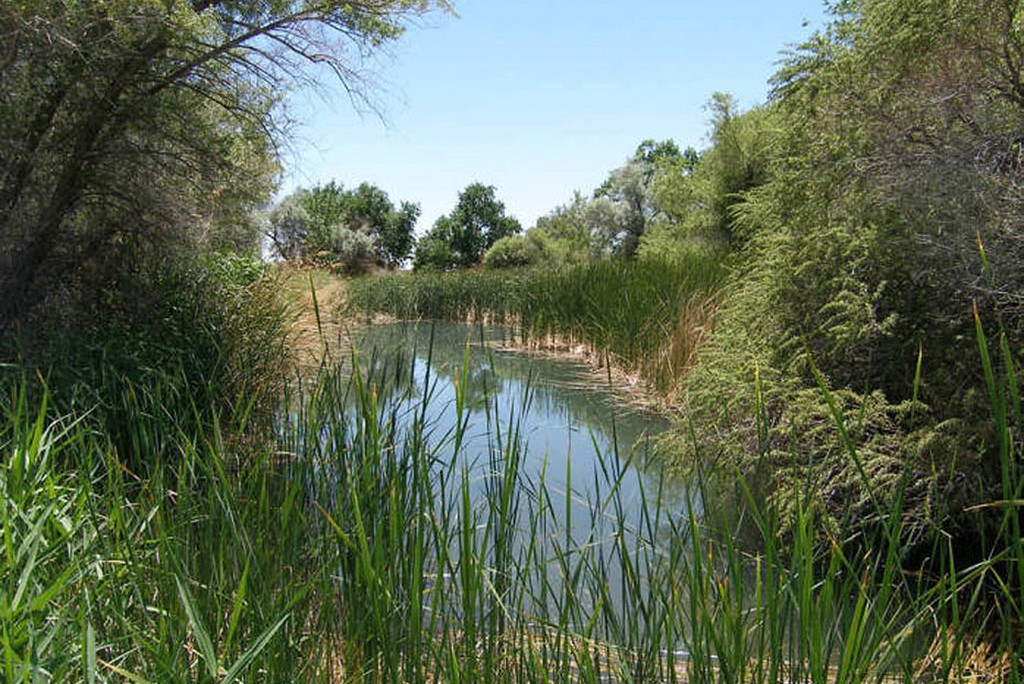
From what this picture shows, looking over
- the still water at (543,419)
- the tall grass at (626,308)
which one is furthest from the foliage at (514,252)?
the still water at (543,419)

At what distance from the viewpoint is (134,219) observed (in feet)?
19.2

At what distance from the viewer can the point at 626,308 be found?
335 inches

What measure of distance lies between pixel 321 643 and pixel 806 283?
3325 millimetres

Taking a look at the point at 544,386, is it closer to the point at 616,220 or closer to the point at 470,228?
the point at 616,220

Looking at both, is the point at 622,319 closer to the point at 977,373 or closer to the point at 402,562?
the point at 977,373

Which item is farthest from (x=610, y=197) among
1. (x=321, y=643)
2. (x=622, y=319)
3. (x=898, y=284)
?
(x=321, y=643)

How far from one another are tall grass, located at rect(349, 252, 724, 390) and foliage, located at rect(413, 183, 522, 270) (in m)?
20.8

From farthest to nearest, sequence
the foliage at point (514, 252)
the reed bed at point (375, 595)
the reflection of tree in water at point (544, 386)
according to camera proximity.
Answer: the foliage at point (514, 252)
the reflection of tree in water at point (544, 386)
the reed bed at point (375, 595)

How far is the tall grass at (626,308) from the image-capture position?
7.09 m

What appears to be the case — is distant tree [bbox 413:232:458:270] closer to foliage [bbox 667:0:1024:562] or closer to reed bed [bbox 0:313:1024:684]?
foliage [bbox 667:0:1024:562]

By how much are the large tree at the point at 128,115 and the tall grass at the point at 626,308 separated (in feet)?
6.98

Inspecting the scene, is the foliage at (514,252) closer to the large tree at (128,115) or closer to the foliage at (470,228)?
the foliage at (470,228)

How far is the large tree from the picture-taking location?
491 centimetres

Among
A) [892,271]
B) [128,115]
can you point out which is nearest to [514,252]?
[128,115]
